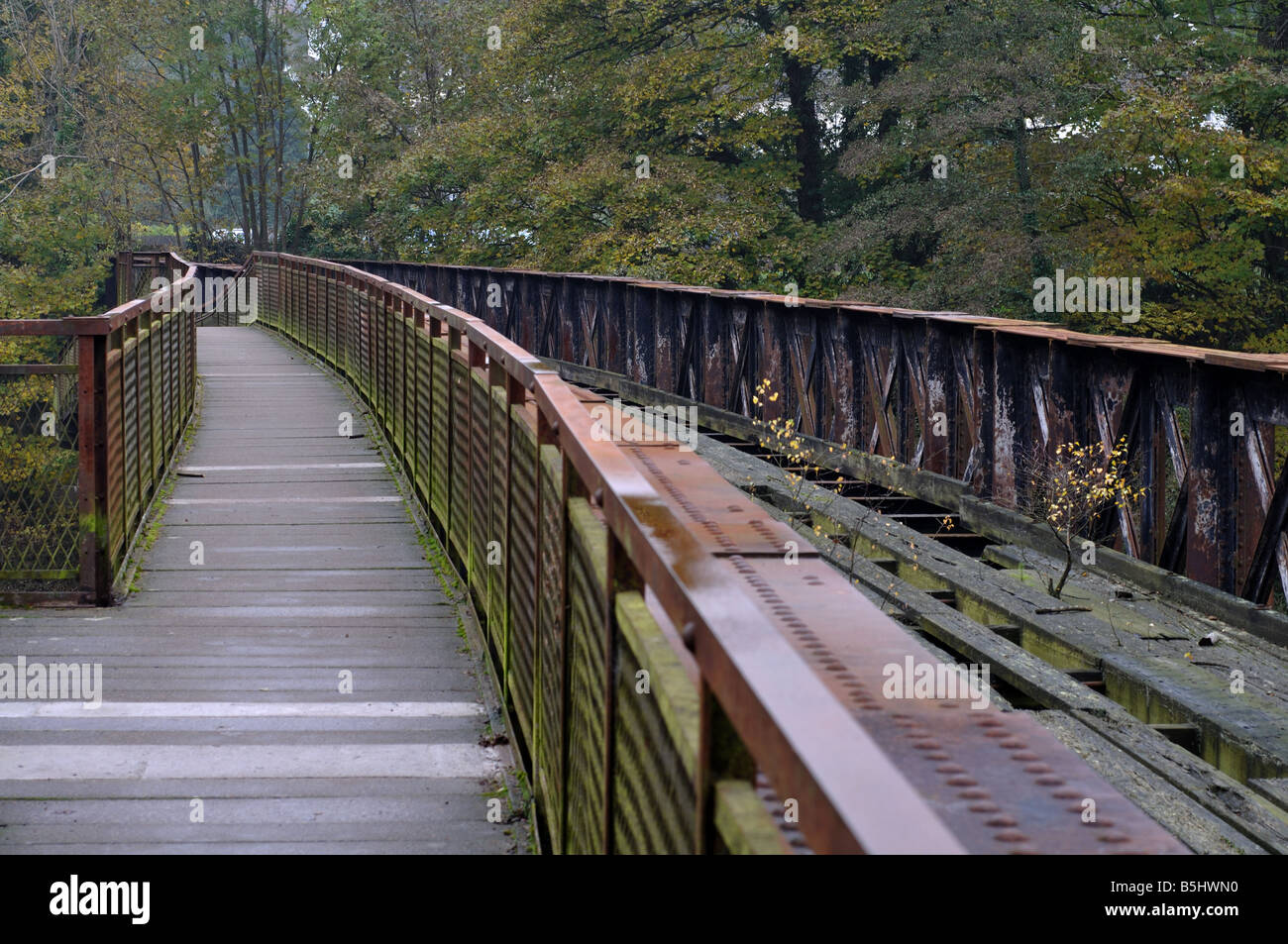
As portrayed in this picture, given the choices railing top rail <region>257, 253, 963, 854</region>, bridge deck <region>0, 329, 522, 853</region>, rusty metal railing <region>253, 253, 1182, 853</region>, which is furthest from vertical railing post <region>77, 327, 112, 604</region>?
railing top rail <region>257, 253, 963, 854</region>

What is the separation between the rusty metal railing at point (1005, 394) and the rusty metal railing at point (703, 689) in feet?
16.8

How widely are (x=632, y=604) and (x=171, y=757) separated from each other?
331 centimetres

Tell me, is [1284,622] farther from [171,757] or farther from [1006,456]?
[171,757]

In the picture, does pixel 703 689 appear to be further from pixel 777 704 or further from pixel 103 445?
pixel 103 445

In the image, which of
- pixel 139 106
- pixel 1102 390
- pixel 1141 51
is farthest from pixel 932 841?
pixel 139 106

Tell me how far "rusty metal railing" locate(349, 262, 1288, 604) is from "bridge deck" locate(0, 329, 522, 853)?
16.1 feet

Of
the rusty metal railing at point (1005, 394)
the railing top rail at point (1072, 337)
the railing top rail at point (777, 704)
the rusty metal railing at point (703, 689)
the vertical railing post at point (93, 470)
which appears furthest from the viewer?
the rusty metal railing at point (1005, 394)

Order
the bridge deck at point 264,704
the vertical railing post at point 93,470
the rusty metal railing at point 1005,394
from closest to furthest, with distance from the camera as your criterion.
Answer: the bridge deck at point 264,704
the vertical railing post at point 93,470
the rusty metal railing at point 1005,394

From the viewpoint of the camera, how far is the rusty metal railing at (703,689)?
1848 mm

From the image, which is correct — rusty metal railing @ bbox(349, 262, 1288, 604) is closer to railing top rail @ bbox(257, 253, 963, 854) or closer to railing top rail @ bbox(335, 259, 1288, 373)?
railing top rail @ bbox(335, 259, 1288, 373)

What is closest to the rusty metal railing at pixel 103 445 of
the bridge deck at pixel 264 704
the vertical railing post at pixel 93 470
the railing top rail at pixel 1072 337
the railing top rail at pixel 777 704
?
the vertical railing post at pixel 93 470

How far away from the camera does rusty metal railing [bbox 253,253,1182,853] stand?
185 cm

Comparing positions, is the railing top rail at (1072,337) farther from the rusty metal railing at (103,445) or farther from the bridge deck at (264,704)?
the rusty metal railing at (103,445)

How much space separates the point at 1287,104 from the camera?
86.0ft
